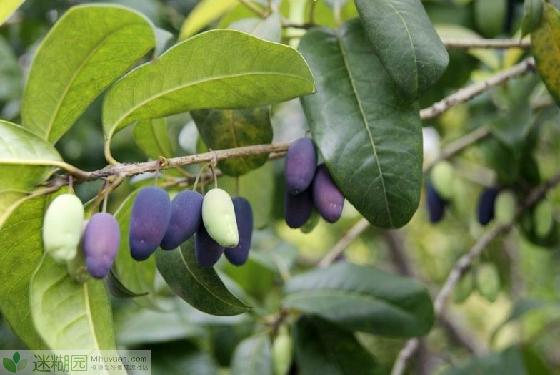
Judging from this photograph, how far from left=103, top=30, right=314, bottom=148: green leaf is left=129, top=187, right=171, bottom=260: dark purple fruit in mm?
132

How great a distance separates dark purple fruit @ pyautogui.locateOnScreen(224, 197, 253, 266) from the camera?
979 millimetres

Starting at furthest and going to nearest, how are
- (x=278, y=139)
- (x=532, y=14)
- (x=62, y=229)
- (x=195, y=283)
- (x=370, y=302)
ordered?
(x=278, y=139), (x=370, y=302), (x=532, y=14), (x=195, y=283), (x=62, y=229)

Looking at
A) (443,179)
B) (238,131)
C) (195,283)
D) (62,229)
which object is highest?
(62,229)

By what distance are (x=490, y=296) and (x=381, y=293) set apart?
0.89 feet

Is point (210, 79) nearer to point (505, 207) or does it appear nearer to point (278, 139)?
point (505, 207)

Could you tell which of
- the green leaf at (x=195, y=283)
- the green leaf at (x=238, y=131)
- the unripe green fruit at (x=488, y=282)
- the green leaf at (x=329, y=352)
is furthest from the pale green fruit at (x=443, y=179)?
the green leaf at (x=195, y=283)

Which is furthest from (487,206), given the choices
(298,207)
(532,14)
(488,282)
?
(298,207)

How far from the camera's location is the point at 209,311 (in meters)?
0.99

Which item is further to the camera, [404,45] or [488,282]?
[488,282]

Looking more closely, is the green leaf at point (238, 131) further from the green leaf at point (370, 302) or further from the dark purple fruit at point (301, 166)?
the green leaf at point (370, 302)

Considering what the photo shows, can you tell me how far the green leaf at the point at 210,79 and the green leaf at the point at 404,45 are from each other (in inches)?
4.4

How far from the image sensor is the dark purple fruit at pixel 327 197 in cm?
97

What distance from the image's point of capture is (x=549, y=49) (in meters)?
1.12

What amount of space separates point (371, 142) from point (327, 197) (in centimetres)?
9
